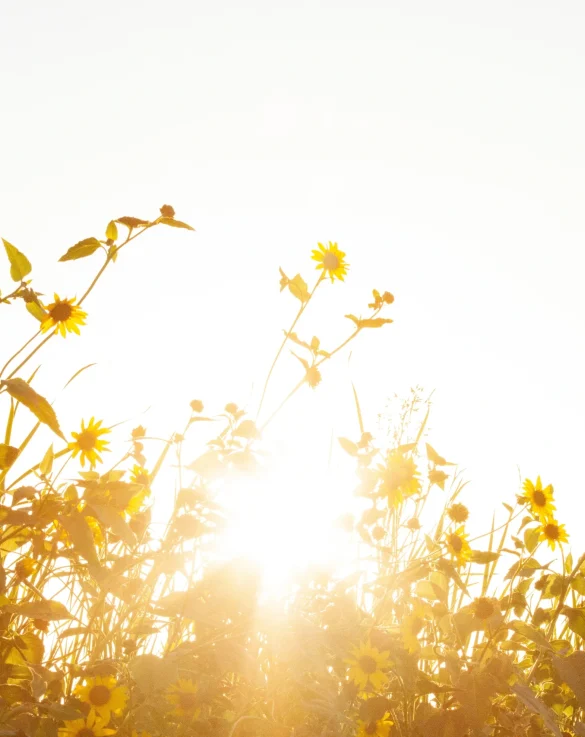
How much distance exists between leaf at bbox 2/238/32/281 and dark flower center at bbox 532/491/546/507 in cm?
189

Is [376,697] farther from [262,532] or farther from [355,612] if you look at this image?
[262,532]

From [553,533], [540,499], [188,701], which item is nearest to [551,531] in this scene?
[553,533]

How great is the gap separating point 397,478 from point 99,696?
38.4 inches

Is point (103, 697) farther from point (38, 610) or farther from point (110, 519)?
point (110, 519)

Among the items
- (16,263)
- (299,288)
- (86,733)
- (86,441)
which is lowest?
(86,733)

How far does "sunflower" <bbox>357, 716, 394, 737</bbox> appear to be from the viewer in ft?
5.44

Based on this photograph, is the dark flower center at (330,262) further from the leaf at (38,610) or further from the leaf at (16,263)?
the leaf at (38,610)

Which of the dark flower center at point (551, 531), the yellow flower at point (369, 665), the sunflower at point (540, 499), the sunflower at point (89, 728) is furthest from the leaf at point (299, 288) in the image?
the dark flower center at point (551, 531)

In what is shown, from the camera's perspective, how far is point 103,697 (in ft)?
4.66

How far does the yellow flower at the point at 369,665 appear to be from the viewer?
161 centimetres

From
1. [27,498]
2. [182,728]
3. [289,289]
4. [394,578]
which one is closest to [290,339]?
[289,289]

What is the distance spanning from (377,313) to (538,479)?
100 centimetres

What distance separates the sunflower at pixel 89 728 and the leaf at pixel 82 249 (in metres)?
1.01

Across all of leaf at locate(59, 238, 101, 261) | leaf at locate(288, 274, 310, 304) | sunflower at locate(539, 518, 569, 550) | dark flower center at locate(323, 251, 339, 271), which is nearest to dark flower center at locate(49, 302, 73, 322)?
leaf at locate(59, 238, 101, 261)
